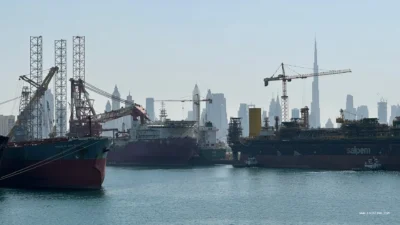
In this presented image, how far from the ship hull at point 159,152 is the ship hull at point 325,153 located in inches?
417

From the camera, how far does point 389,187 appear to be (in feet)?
215

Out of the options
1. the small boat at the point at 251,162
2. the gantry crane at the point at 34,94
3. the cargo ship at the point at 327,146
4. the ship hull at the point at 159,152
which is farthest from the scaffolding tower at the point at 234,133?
the gantry crane at the point at 34,94

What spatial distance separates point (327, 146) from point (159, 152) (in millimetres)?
29676

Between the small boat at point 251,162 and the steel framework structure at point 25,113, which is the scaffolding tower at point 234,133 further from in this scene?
the steel framework structure at point 25,113

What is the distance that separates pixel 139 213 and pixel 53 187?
1369 cm

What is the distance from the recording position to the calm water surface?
1882 inches

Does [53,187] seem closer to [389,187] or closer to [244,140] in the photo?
[389,187]

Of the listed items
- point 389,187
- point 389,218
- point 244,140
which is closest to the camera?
point 389,218

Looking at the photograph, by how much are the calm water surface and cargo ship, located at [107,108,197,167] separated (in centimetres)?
3578

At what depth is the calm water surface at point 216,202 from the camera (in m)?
47.8

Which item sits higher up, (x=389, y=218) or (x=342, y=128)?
(x=342, y=128)

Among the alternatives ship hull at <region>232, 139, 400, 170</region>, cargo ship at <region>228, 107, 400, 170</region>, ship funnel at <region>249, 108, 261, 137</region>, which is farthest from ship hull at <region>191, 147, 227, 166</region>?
ship hull at <region>232, 139, 400, 170</region>

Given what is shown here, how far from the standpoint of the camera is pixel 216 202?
187ft

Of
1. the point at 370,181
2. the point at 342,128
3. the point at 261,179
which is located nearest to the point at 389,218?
the point at 370,181
